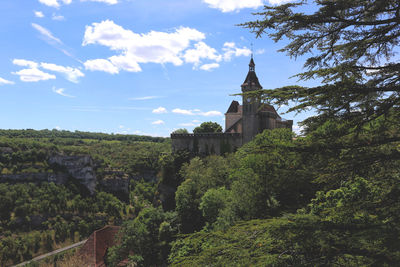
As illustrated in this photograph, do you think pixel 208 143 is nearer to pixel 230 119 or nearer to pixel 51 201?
pixel 230 119

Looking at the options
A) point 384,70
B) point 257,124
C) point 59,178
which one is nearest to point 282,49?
point 384,70

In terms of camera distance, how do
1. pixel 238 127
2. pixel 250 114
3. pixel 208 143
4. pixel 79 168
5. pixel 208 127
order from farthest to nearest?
pixel 79 168 → pixel 208 127 → pixel 208 143 → pixel 238 127 → pixel 250 114

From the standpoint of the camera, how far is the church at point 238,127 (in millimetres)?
38312

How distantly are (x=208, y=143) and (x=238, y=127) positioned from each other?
228 inches

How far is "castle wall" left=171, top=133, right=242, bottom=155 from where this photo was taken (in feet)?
132

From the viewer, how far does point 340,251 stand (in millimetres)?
4164

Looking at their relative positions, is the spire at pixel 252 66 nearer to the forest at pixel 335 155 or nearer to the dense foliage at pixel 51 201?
the dense foliage at pixel 51 201

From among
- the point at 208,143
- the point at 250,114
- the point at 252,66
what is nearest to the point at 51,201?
the point at 208,143

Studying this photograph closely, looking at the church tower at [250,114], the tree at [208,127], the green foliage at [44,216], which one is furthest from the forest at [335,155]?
the green foliage at [44,216]

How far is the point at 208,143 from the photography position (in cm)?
4269

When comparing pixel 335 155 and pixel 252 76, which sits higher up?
pixel 252 76

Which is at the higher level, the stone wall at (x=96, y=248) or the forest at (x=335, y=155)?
the forest at (x=335, y=155)

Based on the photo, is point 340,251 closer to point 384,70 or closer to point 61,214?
point 384,70

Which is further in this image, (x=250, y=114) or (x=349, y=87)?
(x=250, y=114)
